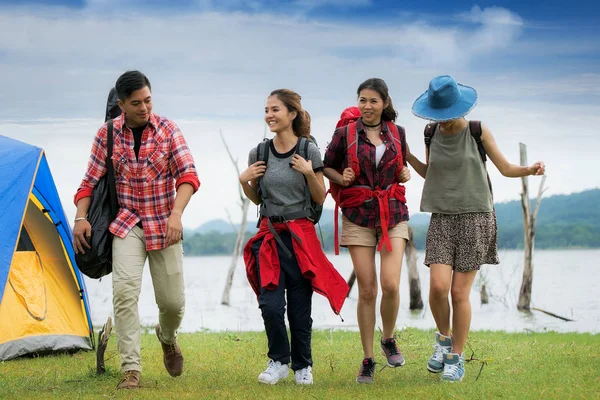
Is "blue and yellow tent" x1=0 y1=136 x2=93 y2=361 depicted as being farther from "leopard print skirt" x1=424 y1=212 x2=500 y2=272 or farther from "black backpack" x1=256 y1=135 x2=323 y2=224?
"leopard print skirt" x1=424 y1=212 x2=500 y2=272

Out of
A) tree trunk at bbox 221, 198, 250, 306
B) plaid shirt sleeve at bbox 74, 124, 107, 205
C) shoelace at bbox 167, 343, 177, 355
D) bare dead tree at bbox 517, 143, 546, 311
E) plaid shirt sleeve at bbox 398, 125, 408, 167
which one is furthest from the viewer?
tree trunk at bbox 221, 198, 250, 306

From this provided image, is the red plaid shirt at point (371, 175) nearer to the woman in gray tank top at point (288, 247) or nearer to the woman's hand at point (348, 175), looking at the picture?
the woman's hand at point (348, 175)

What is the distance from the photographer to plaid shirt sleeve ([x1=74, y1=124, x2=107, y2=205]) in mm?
6020

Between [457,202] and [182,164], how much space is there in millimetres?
1978

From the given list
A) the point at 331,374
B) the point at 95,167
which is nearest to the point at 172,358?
the point at 331,374

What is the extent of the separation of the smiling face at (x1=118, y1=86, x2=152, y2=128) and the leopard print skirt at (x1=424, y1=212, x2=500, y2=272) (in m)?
2.22

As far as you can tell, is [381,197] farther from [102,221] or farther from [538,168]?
[102,221]

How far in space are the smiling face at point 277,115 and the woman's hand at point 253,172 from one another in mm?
266

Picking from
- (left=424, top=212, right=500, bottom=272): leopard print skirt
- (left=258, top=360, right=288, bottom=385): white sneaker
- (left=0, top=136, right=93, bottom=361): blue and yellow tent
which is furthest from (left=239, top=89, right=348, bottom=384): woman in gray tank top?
(left=0, top=136, right=93, bottom=361): blue and yellow tent

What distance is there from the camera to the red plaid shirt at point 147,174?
19.4 ft

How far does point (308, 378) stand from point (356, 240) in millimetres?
1035

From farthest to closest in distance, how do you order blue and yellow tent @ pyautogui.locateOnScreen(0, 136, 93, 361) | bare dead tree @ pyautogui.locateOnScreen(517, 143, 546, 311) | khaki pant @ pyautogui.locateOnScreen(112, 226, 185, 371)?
bare dead tree @ pyautogui.locateOnScreen(517, 143, 546, 311), blue and yellow tent @ pyautogui.locateOnScreen(0, 136, 93, 361), khaki pant @ pyautogui.locateOnScreen(112, 226, 185, 371)

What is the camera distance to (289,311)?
5.94m

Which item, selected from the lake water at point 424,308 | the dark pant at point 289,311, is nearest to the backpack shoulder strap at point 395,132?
the dark pant at point 289,311
